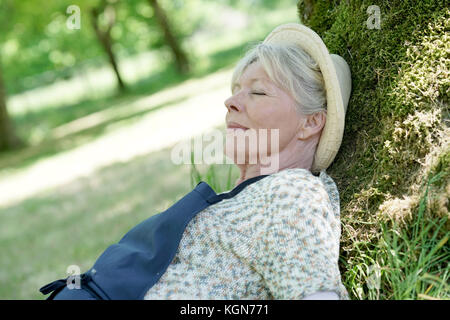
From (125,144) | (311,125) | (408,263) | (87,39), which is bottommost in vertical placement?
(125,144)

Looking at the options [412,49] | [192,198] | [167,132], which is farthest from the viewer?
[167,132]

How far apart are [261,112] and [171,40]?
64.9 feet

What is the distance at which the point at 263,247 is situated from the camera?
2012mm

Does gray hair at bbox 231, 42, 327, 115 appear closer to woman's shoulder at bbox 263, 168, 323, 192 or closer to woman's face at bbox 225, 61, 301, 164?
woman's face at bbox 225, 61, 301, 164

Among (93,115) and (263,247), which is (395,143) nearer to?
(263,247)

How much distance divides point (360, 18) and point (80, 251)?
437 centimetres

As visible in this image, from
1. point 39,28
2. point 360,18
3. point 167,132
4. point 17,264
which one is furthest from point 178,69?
point 360,18

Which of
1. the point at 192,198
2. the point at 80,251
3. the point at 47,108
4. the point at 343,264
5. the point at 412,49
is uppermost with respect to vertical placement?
the point at 412,49

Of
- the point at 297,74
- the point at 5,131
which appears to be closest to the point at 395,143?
the point at 297,74

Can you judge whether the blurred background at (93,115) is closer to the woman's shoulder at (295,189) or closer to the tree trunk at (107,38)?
the tree trunk at (107,38)

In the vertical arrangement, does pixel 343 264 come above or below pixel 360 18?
below

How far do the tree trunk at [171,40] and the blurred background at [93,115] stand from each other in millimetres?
55

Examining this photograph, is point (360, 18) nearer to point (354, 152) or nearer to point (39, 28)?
point (354, 152)
